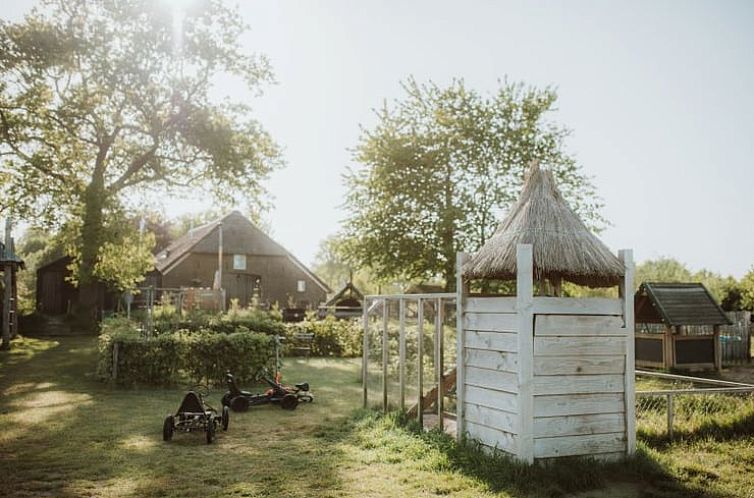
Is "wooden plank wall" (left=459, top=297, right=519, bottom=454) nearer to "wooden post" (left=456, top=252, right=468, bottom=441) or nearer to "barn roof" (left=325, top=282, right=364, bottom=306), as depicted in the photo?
"wooden post" (left=456, top=252, right=468, bottom=441)

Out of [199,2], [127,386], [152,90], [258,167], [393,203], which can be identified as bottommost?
[127,386]

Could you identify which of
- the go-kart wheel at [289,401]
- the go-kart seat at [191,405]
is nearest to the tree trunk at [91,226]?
the go-kart wheel at [289,401]

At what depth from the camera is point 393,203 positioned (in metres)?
26.5

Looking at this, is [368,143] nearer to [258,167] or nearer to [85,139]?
[258,167]

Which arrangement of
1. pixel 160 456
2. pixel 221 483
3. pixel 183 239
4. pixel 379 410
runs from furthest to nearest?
1. pixel 183 239
2. pixel 379 410
3. pixel 160 456
4. pixel 221 483

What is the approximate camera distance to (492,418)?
7.94 meters

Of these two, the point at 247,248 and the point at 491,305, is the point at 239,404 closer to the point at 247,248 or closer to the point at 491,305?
the point at 491,305

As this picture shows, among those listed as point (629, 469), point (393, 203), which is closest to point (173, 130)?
point (393, 203)

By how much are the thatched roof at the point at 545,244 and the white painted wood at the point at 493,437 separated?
2068mm

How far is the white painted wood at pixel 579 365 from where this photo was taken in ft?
24.6

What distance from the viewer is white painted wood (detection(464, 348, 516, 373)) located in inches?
299

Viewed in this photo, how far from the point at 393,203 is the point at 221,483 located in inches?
787

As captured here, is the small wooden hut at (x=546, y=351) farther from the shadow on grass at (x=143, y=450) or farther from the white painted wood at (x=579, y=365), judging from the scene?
the shadow on grass at (x=143, y=450)

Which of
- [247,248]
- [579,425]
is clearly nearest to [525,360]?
[579,425]
